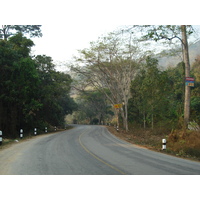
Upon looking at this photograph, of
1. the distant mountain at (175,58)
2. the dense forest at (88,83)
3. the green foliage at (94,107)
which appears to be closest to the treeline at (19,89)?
the dense forest at (88,83)

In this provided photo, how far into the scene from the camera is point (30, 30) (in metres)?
36.1

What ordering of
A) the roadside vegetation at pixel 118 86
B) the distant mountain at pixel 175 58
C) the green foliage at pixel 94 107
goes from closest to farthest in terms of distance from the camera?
1. the roadside vegetation at pixel 118 86
2. the distant mountain at pixel 175 58
3. the green foliage at pixel 94 107

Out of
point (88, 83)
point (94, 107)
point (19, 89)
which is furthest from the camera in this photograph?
point (94, 107)

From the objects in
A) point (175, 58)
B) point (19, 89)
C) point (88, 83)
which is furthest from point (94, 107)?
point (19, 89)

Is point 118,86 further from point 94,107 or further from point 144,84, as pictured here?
point 94,107

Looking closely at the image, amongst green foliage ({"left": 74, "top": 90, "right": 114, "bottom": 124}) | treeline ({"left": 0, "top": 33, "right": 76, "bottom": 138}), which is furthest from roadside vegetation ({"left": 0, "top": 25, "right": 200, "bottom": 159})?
green foliage ({"left": 74, "top": 90, "right": 114, "bottom": 124})

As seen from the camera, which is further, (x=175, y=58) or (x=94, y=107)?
(x=94, y=107)

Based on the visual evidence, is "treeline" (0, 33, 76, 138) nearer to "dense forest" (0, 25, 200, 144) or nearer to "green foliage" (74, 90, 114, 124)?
"dense forest" (0, 25, 200, 144)

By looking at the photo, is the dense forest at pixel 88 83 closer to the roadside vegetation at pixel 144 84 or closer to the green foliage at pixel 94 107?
the roadside vegetation at pixel 144 84

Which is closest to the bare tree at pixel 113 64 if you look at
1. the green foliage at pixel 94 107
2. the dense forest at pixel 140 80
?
the dense forest at pixel 140 80

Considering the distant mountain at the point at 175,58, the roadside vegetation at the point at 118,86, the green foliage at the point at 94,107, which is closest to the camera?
the roadside vegetation at the point at 118,86

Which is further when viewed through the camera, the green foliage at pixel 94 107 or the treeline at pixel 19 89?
the green foliage at pixel 94 107

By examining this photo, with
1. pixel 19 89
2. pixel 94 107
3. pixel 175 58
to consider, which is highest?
pixel 175 58

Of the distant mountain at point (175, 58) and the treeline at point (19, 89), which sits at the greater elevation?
the distant mountain at point (175, 58)
